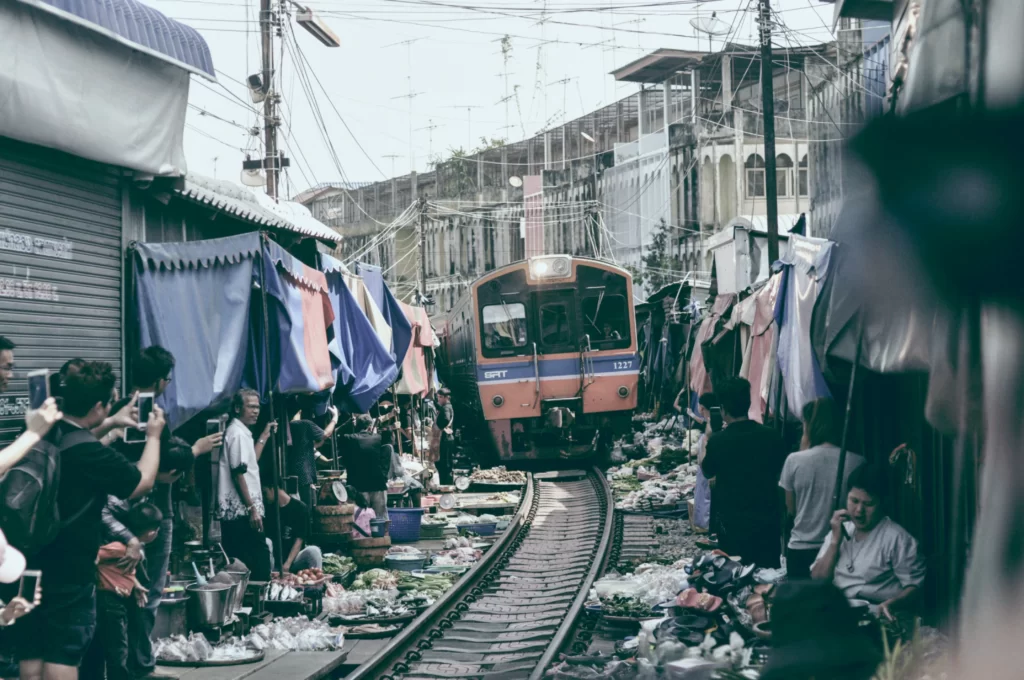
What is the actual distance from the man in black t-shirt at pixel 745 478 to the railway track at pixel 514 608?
147 cm

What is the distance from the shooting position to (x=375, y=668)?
23.9 feet

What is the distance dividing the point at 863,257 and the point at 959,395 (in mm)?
618

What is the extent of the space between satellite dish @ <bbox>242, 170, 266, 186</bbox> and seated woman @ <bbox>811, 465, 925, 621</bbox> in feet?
43.0

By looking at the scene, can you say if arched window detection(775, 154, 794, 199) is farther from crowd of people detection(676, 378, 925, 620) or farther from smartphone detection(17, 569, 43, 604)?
smartphone detection(17, 569, 43, 604)

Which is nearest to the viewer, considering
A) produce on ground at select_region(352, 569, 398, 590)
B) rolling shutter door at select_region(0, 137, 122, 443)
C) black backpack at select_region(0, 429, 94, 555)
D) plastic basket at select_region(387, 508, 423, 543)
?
black backpack at select_region(0, 429, 94, 555)

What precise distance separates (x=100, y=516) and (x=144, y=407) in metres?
0.69

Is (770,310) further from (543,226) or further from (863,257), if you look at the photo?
(543,226)

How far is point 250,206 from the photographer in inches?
395

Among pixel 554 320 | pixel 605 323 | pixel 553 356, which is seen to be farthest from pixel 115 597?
pixel 605 323

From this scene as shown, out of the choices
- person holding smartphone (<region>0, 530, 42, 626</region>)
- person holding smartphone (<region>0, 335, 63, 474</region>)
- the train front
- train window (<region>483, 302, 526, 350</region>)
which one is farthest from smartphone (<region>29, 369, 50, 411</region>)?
train window (<region>483, 302, 526, 350</region>)

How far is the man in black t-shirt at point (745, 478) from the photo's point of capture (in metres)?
7.27

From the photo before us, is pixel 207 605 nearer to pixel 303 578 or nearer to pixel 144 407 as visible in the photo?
pixel 303 578

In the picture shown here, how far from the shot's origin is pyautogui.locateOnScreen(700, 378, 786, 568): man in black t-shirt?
727cm

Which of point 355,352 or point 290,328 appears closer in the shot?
point 290,328
